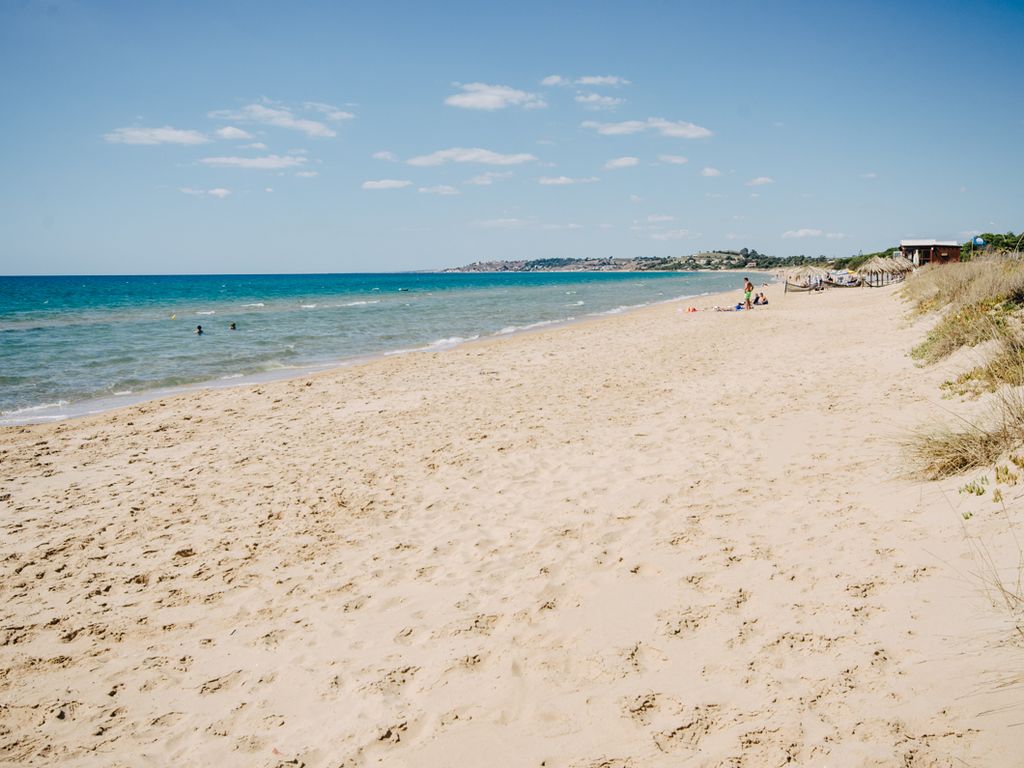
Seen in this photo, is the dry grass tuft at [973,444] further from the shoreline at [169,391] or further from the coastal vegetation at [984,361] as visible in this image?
the shoreline at [169,391]

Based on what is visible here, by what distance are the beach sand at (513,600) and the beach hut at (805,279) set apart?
3729 centimetres

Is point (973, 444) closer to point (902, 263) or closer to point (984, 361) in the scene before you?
point (984, 361)

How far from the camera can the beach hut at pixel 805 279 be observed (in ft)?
138

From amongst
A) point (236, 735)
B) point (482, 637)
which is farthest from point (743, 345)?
point (236, 735)

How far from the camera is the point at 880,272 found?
41188mm

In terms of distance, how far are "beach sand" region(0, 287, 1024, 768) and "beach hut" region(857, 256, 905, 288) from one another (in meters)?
38.2

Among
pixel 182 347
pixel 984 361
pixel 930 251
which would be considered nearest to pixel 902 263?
pixel 930 251

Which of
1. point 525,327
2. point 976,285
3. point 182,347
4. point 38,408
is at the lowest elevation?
point 38,408

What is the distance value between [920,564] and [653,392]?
6794mm

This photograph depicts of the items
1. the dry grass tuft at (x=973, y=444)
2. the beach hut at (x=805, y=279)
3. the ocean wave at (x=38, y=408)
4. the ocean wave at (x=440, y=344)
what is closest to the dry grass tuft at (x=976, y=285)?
the dry grass tuft at (x=973, y=444)

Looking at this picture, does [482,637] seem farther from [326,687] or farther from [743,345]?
[743,345]

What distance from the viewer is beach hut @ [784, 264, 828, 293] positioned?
138ft

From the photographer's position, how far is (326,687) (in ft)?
11.2

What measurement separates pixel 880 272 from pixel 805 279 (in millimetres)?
4708
